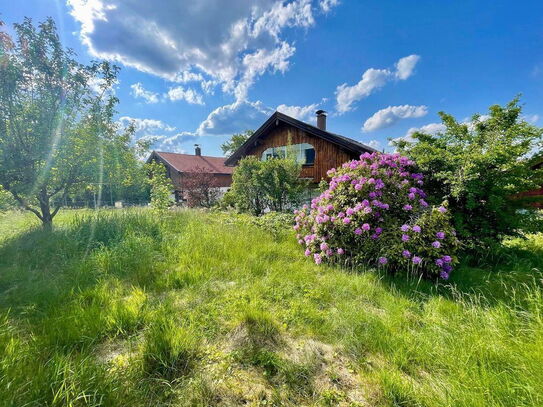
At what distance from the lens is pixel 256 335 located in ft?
6.70

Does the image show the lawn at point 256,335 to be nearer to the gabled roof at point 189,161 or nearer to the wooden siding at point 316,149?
the wooden siding at point 316,149

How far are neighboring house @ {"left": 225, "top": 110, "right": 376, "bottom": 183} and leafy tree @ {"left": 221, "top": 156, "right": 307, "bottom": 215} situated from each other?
131cm

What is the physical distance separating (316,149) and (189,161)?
1989 centimetres

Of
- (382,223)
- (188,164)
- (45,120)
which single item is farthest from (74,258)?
(188,164)

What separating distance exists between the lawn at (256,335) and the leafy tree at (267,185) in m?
5.29

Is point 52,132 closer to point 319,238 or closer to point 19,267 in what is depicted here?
point 19,267

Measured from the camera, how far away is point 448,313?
2369mm

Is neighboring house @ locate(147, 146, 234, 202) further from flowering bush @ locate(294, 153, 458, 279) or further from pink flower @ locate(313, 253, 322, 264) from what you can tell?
pink flower @ locate(313, 253, 322, 264)

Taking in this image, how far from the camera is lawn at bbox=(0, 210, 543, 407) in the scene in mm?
1475

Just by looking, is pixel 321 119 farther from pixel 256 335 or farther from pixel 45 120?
pixel 256 335

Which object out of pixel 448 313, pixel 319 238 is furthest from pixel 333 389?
pixel 319 238

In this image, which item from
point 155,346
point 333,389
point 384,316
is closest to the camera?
point 333,389

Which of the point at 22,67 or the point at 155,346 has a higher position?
the point at 22,67

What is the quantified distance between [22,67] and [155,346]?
7126 mm
